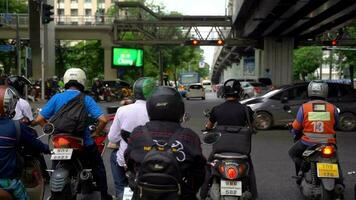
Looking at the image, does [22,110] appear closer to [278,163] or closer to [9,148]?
[9,148]

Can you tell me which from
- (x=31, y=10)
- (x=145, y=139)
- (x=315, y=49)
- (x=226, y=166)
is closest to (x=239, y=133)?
(x=226, y=166)

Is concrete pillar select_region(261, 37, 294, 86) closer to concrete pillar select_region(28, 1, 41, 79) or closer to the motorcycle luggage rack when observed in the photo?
concrete pillar select_region(28, 1, 41, 79)

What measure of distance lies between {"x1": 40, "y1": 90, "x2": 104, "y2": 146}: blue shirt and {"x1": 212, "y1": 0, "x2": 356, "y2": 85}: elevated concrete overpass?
22893mm

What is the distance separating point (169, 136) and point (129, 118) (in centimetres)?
207

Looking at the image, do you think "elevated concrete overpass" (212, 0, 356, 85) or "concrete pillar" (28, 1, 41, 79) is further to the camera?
"concrete pillar" (28, 1, 41, 79)

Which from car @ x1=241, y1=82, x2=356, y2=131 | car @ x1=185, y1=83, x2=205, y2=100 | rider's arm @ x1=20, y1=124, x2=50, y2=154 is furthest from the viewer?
car @ x1=185, y1=83, x2=205, y2=100

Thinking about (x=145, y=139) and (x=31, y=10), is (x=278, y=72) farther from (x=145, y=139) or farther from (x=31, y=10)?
(x=145, y=139)

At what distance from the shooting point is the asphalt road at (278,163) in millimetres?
8578

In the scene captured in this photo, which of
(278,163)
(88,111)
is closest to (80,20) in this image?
Result: (278,163)

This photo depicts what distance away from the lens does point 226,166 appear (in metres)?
6.01

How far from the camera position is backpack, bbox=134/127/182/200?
342 centimetres

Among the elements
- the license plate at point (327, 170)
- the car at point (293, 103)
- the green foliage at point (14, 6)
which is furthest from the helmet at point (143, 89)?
the green foliage at point (14, 6)

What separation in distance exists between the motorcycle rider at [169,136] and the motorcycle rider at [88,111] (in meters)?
2.42

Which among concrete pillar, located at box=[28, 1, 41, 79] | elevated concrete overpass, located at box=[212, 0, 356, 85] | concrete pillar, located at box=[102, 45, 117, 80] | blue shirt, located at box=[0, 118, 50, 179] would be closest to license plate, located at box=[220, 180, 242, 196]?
blue shirt, located at box=[0, 118, 50, 179]
